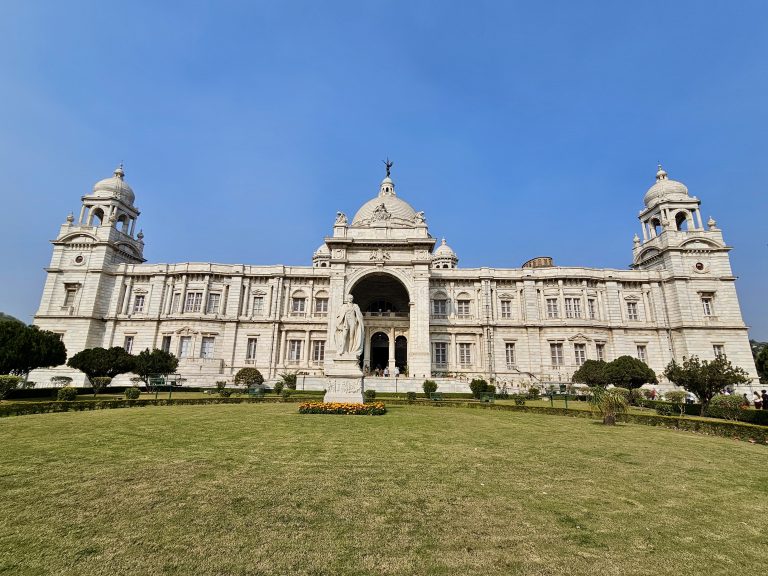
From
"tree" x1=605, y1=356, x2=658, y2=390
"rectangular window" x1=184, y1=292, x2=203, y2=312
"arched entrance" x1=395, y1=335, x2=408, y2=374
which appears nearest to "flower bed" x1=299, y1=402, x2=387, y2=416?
"tree" x1=605, y1=356, x2=658, y2=390

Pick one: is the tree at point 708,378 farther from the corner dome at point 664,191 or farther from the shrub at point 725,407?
the corner dome at point 664,191

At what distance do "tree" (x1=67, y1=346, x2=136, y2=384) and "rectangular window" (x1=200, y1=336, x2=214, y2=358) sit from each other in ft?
41.9

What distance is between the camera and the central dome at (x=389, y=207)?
4853 cm

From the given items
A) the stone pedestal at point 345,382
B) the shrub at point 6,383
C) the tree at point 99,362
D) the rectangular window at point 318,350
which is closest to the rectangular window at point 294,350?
the rectangular window at point 318,350

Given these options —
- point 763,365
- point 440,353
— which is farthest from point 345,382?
point 763,365

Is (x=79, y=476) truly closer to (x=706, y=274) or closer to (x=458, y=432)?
(x=458, y=432)

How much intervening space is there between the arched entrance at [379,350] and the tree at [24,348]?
27664 mm

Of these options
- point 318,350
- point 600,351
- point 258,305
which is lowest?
point 318,350

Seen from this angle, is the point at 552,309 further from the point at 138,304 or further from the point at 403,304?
the point at 138,304

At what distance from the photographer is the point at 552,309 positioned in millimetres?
42438

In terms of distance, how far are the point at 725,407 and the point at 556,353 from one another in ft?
74.5

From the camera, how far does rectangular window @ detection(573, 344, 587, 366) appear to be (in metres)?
40.3

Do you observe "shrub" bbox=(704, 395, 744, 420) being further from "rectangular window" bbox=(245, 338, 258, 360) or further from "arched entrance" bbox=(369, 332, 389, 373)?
"rectangular window" bbox=(245, 338, 258, 360)

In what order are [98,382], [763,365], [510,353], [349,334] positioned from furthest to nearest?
1. [510,353]
2. [763,365]
3. [98,382]
4. [349,334]
